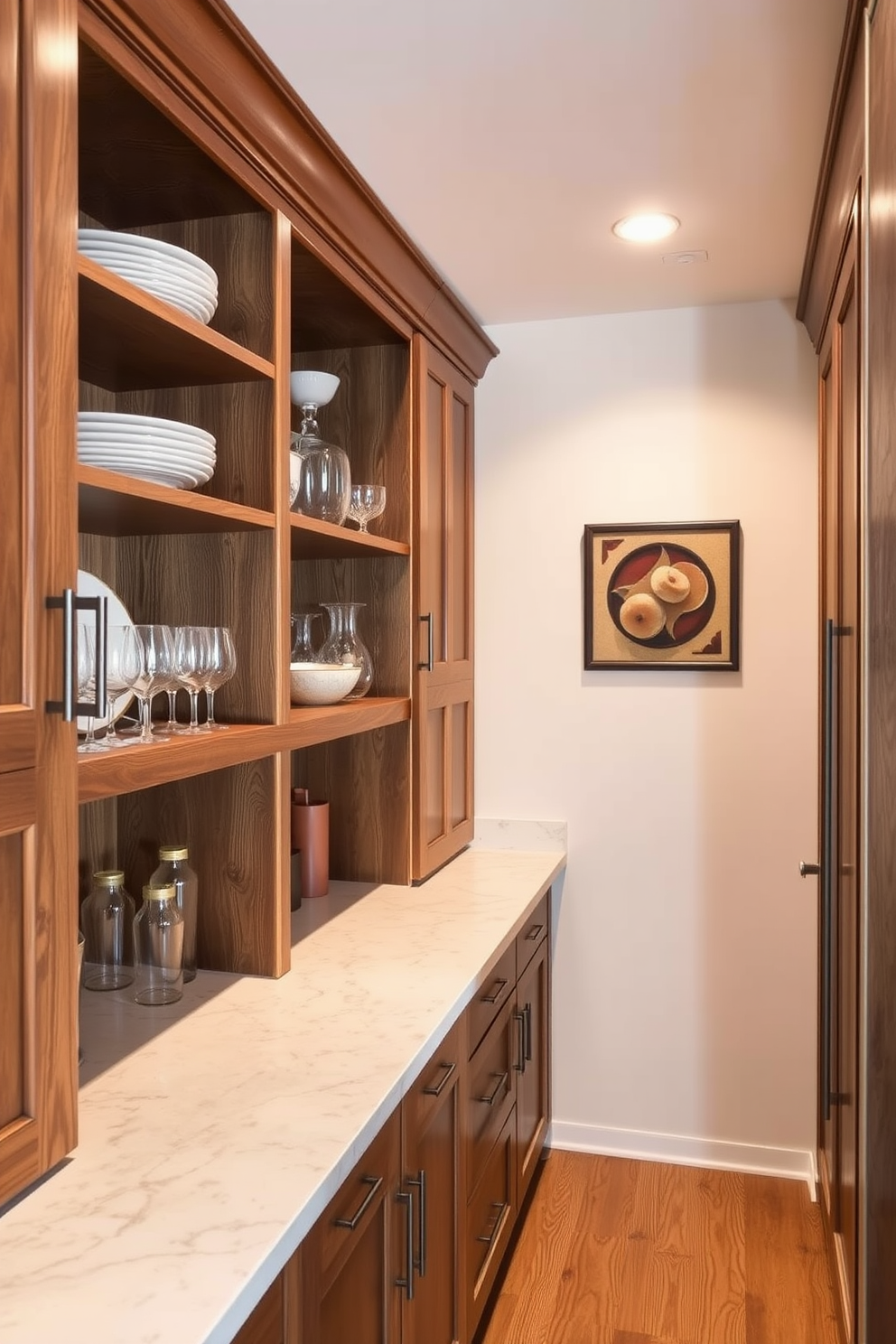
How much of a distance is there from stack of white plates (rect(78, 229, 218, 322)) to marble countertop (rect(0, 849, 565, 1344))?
1115 millimetres

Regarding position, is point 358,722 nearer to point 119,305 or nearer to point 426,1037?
point 426,1037

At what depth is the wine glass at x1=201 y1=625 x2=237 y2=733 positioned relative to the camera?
1.61 meters

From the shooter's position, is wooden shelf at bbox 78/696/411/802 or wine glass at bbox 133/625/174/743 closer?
wooden shelf at bbox 78/696/411/802

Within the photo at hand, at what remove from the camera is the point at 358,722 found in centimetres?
216

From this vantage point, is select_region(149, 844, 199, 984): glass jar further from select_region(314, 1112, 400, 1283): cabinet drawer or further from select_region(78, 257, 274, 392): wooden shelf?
select_region(78, 257, 274, 392): wooden shelf

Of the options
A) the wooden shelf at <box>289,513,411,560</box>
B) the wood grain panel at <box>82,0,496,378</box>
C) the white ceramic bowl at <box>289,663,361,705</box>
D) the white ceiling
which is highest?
the white ceiling

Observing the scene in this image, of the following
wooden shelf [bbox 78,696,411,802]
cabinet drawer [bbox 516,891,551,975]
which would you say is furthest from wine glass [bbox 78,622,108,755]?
cabinet drawer [bbox 516,891,551,975]

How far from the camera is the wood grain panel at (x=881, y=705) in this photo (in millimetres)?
1159

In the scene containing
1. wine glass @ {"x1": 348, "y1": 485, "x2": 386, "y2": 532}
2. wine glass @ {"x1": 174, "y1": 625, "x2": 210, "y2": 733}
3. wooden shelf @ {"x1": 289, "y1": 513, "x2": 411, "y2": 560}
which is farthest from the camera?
wine glass @ {"x1": 348, "y1": 485, "x2": 386, "y2": 532}

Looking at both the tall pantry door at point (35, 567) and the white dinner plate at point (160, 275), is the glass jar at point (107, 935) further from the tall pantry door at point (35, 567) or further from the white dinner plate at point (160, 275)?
the white dinner plate at point (160, 275)

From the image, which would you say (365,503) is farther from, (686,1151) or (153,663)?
(686,1151)

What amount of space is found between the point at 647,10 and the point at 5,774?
1.39 metres

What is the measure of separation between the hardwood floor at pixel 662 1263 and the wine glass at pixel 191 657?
158 cm

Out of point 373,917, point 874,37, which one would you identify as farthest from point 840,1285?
point 874,37
